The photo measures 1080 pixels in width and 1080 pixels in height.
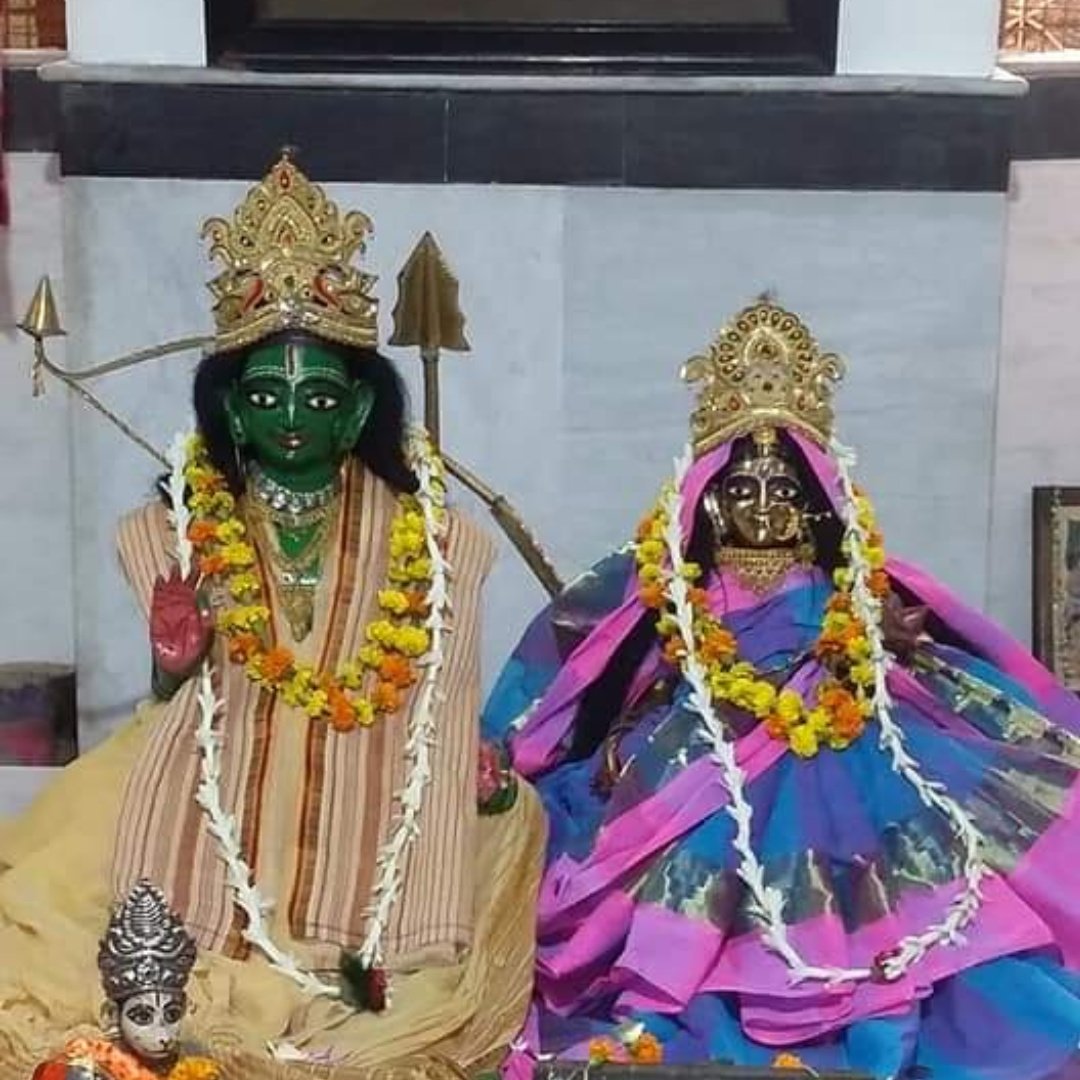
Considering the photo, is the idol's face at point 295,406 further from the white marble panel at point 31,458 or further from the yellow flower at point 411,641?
the white marble panel at point 31,458

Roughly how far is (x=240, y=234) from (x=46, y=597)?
1371 mm

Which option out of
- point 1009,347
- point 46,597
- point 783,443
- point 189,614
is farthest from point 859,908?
point 46,597

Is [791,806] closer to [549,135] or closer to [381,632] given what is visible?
[381,632]

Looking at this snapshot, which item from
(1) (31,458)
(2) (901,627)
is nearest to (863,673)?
(2) (901,627)

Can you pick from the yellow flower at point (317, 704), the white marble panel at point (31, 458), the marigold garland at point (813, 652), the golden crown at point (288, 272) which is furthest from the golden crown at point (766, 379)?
the white marble panel at point (31, 458)

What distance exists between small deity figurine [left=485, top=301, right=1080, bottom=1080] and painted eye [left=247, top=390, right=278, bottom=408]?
494 millimetres

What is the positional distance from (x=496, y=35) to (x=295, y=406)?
99 cm

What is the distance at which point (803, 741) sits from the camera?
99.0 inches

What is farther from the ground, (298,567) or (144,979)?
(298,567)

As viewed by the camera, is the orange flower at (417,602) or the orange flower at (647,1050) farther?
the orange flower at (417,602)

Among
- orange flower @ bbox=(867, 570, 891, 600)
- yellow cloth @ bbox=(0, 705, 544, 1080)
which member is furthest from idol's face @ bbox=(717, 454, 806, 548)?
yellow cloth @ bbox=(0, 705, 544, 1080)

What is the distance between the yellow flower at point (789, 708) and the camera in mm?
2529

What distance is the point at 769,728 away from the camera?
100 inches

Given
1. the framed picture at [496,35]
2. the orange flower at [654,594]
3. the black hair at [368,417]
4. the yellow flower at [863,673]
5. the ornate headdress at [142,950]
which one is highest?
the framed picture at [496,35]
